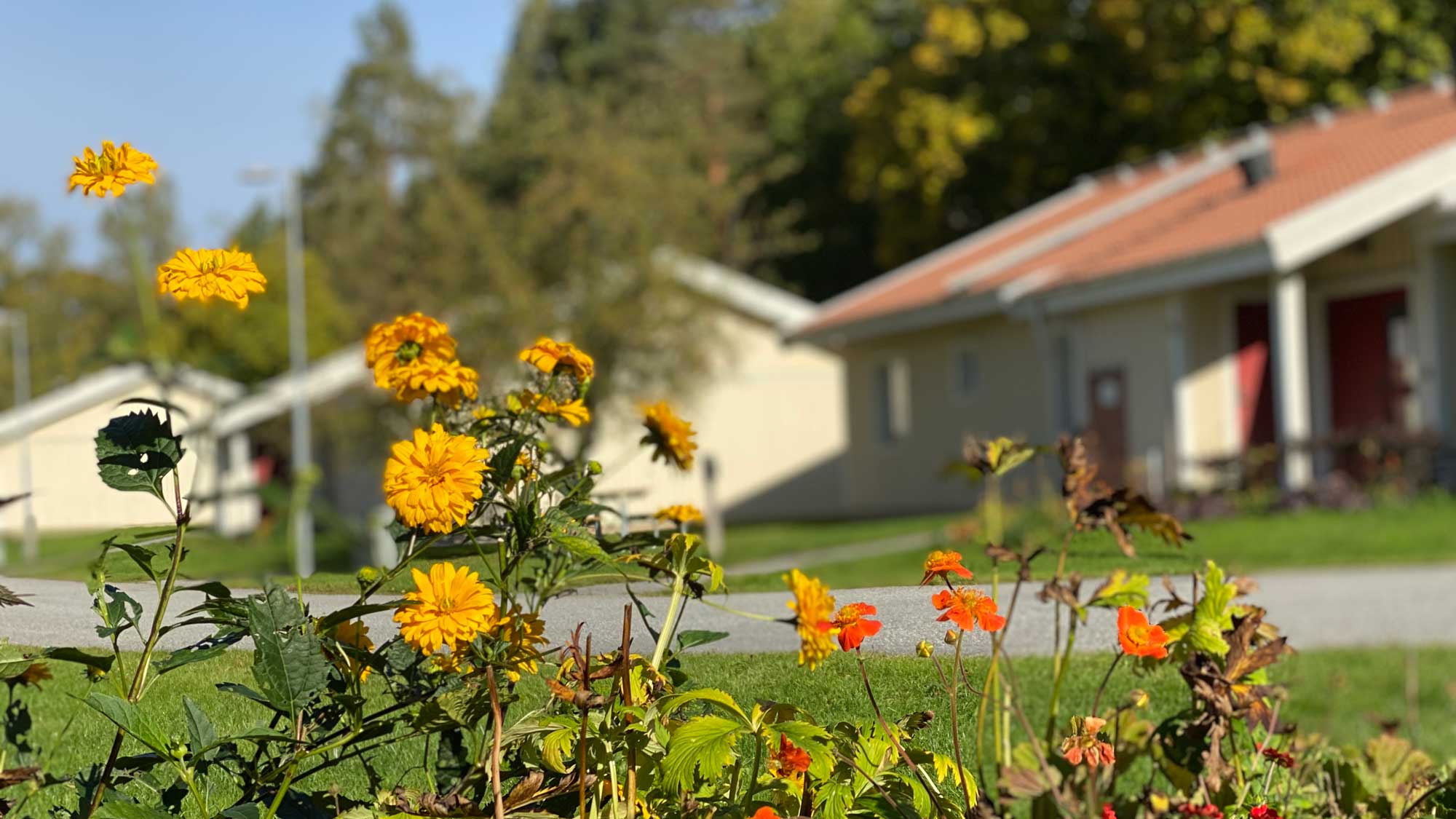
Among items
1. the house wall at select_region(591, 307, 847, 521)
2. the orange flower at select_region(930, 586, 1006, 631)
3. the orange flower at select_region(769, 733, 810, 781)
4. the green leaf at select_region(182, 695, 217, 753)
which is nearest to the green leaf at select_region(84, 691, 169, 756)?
the green leaf at select_region(182, 695, 217, 753)

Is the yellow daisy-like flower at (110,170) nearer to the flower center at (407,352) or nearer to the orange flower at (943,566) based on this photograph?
the flower center at (407,352)

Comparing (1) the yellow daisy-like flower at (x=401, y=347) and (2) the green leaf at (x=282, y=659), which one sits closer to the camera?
(2) the green leaf at (x=282, y=659)

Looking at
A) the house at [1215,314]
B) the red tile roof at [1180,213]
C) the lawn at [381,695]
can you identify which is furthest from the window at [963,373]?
the lawn at [381,695]

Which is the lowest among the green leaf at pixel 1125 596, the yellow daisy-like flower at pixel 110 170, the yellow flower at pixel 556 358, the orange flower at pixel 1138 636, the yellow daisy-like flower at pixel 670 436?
the orange flower at pixel 1138 636

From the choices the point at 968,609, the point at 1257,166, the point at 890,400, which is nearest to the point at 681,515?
the point at 968,609

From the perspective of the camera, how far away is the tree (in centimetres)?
2805

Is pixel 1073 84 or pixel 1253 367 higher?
pixel 1073 84

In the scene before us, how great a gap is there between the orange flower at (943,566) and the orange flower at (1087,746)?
9.2 inches

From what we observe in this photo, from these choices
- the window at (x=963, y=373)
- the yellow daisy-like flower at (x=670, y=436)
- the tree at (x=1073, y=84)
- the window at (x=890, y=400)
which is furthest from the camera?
the tree at (x=1073, y=84)

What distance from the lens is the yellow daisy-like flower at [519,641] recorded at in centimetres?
199

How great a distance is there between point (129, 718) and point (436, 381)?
569mm

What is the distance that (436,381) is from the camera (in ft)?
6.98

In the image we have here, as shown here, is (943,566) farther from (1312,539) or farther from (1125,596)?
(1312,539)

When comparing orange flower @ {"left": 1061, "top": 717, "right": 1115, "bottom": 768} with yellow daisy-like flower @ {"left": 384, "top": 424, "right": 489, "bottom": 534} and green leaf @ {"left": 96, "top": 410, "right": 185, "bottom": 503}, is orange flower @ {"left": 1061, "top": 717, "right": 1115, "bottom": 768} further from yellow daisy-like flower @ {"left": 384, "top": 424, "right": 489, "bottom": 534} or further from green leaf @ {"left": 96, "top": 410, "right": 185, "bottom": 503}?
green leaf @ {"left": 96, "top": 410, "right": 185, "bottom": 503}
